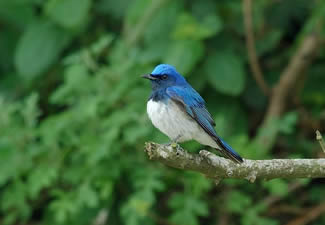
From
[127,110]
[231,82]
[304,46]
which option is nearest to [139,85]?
[127,110]

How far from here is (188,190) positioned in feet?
17.4

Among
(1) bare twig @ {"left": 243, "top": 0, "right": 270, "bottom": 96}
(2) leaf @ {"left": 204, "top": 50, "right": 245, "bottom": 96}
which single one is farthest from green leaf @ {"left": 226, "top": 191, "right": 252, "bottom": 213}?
(1) bare twig @ {"left": 243, "top": 0, "right": 270, "bottom": 96}

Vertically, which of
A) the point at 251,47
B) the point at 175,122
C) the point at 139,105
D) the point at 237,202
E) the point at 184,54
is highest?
the point at 251,47

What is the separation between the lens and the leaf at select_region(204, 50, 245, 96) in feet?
17.8

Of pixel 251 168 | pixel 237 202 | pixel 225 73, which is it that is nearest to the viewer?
pixel 251 168

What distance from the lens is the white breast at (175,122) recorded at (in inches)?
146

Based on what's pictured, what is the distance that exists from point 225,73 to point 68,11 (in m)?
1.39

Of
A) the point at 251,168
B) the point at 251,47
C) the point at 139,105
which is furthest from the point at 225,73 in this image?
the point at 251,168

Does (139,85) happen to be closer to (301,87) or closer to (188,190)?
(188,190)

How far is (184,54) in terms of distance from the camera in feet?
17.3

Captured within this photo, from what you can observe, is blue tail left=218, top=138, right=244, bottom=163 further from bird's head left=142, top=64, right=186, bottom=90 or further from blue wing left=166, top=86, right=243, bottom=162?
bird's head left=142, top=64, right=186, bottom=90

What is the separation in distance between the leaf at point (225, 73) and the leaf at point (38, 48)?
136 centimetres

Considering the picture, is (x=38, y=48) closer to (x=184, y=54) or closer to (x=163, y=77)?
(x=184, y=54)

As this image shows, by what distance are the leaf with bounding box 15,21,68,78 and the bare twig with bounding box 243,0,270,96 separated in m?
1.61
